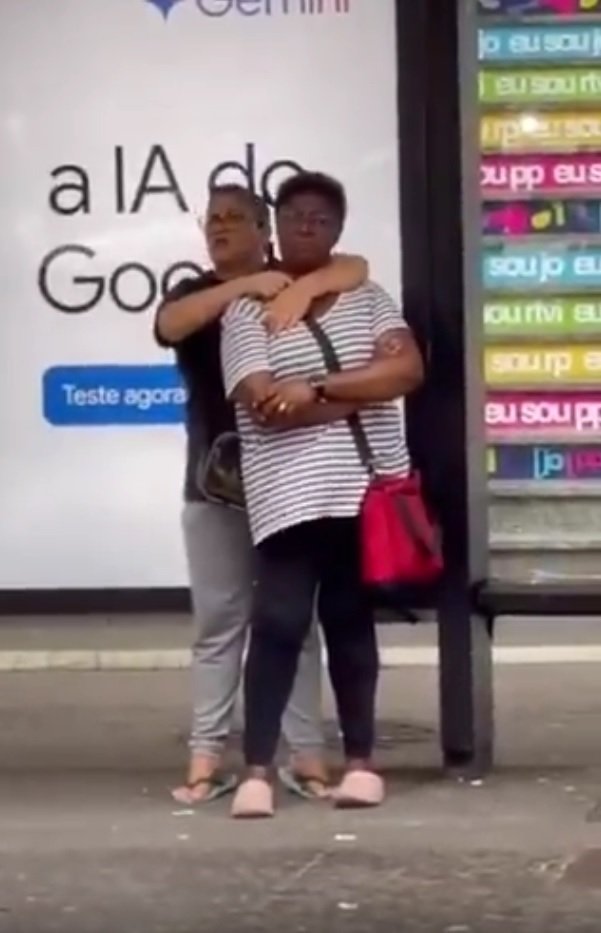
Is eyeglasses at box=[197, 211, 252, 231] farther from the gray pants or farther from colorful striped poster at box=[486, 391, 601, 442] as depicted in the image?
colorful striped poster at box=[486, 391, 601, 442]

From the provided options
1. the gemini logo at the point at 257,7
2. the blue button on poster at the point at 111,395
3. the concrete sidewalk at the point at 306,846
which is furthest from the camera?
the blue button on poster at the point at 111,395

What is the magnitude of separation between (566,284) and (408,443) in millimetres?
1089

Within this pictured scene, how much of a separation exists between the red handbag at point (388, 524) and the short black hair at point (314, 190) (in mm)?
315

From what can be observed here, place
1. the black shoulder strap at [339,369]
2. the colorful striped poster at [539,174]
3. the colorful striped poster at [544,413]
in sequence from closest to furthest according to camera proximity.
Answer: the black shoulder strap at [339,369] < the colorful striped poster at [544,413] < the colorful striped poster at [539,174]

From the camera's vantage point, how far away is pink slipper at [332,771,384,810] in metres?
6.64

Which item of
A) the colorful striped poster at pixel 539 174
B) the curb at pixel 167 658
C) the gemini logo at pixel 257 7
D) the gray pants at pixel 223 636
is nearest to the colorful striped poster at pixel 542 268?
the colorful striped poster at pixel 539 174

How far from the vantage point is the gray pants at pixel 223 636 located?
6.66 metres

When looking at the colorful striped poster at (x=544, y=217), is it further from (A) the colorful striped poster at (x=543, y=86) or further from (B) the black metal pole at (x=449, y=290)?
(B) the black metal pole at (x=449, y=290)

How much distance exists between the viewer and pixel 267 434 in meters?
6.43

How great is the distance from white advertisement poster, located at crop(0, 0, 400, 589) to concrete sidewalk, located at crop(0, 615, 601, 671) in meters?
0.21

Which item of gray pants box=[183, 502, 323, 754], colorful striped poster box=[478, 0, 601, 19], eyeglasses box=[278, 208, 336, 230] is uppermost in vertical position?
colorful striped poster box=[478, 0, 601, 19]

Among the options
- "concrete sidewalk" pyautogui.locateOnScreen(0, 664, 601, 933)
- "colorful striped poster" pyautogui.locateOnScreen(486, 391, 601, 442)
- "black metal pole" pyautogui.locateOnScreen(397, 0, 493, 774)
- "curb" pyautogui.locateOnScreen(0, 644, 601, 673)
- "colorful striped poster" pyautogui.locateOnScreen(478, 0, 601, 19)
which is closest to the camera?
"concrete sidewalk" pyautogui.locateOnScreen(0, 664, 601, 933)

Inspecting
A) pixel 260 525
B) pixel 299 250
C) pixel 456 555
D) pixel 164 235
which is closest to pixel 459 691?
pixel 456 555

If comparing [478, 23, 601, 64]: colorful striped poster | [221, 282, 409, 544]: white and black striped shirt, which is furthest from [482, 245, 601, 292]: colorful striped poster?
[221, 282, 409, 544]: white and black striped shirt
